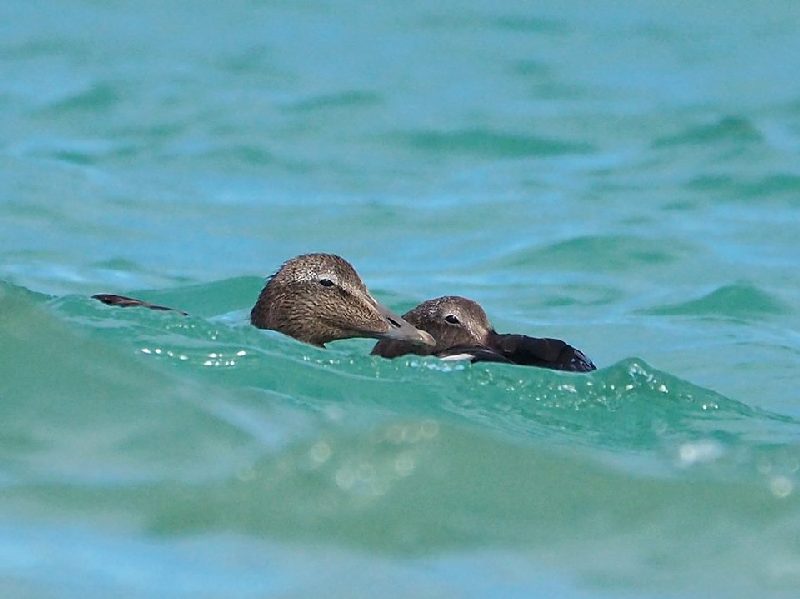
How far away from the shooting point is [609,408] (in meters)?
8.09

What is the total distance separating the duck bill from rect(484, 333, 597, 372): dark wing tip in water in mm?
472

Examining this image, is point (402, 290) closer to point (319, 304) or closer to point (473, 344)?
point (319, 304)

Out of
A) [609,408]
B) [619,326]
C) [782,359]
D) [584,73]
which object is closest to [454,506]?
[609,408]

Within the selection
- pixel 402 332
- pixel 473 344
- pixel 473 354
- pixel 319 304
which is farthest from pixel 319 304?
pixel 473 354

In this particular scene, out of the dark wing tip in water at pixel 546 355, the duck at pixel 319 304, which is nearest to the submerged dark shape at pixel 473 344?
the dark wing tip in water at pixel 546 355

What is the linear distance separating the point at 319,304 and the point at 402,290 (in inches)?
143

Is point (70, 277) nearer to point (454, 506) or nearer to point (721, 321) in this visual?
point (721, 321)

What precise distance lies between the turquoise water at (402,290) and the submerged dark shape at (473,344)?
26cm

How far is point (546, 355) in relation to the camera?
8.59 meters

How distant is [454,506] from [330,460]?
23.0 inches

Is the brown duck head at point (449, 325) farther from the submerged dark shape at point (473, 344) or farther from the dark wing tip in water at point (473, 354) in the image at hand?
the dark wing tip in water at point (473, 354)

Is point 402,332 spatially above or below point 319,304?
below

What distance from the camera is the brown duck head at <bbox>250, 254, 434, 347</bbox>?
377 inches

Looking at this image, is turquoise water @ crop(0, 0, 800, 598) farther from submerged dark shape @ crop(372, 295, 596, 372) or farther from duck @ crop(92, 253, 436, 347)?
duck @ crop(92, 253, 436, 347)
